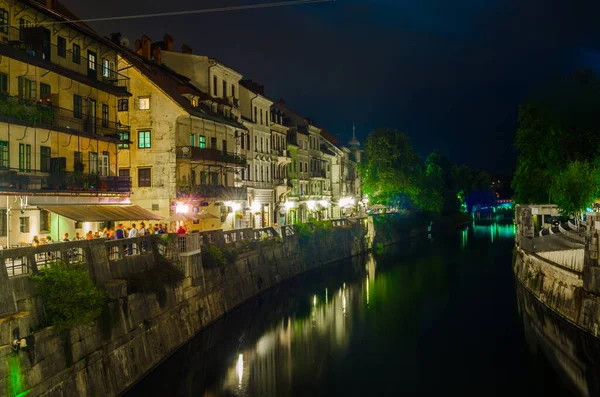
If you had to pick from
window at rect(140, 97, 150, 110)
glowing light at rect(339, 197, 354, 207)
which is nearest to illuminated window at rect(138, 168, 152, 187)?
window at rect(140, 97, 150, 110)

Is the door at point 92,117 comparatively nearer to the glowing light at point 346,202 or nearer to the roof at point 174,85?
the roof at point 174,85

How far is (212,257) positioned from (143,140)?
47.9 feet

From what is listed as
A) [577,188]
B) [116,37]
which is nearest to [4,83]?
[116,37]

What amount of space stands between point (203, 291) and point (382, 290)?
18425mm

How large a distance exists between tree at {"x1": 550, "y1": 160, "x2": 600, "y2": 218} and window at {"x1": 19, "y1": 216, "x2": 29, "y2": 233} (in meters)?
35.5

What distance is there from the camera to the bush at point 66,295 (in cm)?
1677

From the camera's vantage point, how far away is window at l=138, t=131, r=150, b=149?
1657 inches

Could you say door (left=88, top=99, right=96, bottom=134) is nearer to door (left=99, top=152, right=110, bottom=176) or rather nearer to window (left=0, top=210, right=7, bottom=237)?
door (left=99, top=152, right=110, bottom=176)

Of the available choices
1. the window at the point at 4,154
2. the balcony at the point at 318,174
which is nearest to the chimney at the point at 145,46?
the window at the point at 4,154

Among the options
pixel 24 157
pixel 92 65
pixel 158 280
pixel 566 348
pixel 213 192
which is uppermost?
pixel 92 65

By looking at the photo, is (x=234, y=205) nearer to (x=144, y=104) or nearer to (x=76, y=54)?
(x=144, y=104)

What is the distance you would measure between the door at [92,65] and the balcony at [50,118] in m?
2.79

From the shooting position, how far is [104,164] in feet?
125

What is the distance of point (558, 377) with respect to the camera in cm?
2328
